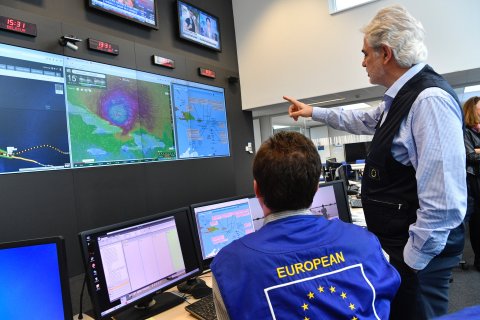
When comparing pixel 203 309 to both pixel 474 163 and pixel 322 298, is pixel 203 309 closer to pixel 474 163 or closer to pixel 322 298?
pixel 322 298

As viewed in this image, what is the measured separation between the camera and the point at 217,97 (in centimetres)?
428

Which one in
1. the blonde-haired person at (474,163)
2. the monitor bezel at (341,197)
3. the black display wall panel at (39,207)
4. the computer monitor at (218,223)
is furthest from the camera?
the blonde-haired person at (474,163)

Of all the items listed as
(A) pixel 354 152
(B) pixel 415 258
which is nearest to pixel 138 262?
(B) pixel 415 258

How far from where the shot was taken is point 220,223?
1.58 m

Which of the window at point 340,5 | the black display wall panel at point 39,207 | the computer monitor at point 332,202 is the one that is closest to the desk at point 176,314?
the computer monitor at point 332,202

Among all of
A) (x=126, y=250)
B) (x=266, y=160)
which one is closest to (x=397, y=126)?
(x=266, y=160)

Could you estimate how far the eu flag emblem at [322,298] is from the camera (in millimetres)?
724

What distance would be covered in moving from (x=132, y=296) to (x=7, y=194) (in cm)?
162

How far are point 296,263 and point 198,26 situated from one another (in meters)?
3.96

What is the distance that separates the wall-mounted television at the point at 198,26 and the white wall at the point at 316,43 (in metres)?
0.55

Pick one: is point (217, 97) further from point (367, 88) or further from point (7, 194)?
point (7, 194)

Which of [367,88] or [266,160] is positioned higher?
[367,88]

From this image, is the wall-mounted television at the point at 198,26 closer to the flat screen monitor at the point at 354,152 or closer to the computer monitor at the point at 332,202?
the computer monitor at the point at 332,202

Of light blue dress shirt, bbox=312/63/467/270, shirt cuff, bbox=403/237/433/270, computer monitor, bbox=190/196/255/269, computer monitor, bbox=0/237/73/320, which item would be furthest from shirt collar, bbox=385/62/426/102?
computer monitor, bbox=0/237/73/320
